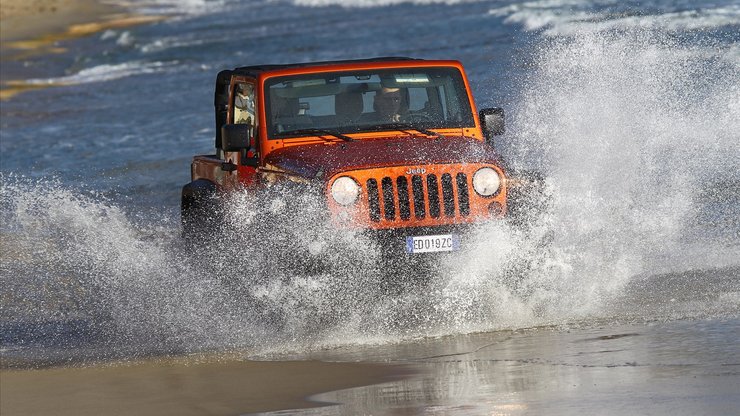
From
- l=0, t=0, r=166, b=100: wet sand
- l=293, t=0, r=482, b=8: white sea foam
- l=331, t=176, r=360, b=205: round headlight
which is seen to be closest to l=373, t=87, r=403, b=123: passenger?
l=331, t=176, r=360, b=205: round headlight

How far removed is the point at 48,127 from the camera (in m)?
26.1

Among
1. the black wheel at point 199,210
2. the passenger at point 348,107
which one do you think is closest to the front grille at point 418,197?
the passenger at point 348,107

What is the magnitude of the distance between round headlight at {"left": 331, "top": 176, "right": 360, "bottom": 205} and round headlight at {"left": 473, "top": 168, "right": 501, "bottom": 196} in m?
0.75

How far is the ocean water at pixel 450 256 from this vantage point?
870 cm

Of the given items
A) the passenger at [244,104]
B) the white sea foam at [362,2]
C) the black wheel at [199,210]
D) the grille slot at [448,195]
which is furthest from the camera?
the white sea foam at [362,2]

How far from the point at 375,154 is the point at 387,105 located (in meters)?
0.97

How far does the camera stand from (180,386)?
7355 millimetres

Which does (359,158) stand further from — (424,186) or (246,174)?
(246,174)

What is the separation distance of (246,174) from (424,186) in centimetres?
173

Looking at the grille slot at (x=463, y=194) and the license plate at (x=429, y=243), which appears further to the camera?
the grille slot at (x=463, y=194)

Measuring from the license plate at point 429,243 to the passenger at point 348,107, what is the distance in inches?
54.7

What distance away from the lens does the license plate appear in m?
8.68

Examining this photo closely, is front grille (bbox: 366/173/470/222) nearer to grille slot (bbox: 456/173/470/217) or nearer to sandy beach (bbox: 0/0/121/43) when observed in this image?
grille slot (bbox: 456/173/470/217)

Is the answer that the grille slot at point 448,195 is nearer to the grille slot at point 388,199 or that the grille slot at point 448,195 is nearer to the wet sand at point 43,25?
the grille slot at point 388,199
